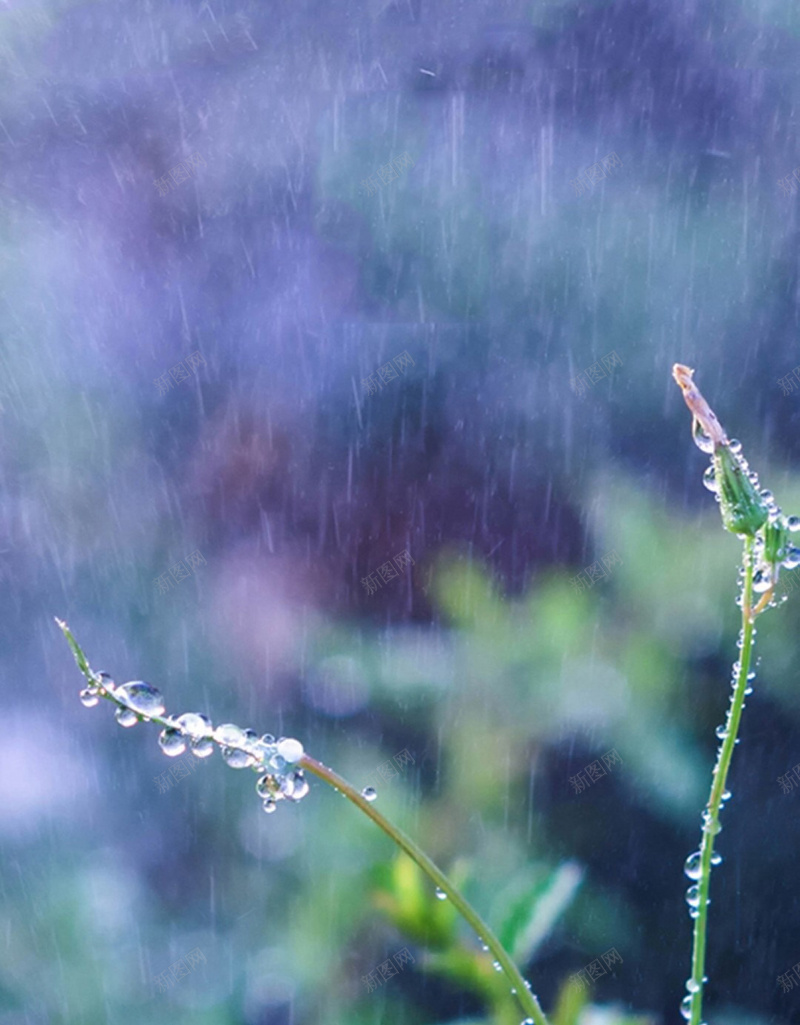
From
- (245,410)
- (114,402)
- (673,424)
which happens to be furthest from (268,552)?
(673,424)

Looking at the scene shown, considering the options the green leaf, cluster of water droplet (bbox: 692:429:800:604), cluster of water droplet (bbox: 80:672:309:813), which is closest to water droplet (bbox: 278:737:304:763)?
cluster of water droplet (bbox: 80:672:309:813)

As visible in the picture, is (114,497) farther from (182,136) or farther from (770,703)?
(770,703)

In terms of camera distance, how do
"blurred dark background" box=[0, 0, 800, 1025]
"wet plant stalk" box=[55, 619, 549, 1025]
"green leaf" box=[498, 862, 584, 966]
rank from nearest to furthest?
"wet plant stalk" box=[55, 619, 549, 1025]
"green leaf" box=[498, 862, 584, 966]
"blurred dark background" box=[0, 0, 800, 1025]

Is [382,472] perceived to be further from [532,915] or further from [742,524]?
[742,524]

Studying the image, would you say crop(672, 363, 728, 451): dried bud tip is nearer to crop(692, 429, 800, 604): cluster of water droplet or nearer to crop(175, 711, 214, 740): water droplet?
crop(692, 429, 800, 604): cluster of water droplet

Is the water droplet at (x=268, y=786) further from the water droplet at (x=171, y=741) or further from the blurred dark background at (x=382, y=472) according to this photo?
the blurred dark background at (x=382, y=472)

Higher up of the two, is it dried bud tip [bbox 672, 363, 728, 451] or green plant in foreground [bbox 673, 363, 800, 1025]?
dried bud tip [bbox 672, 363, 728, 451]
